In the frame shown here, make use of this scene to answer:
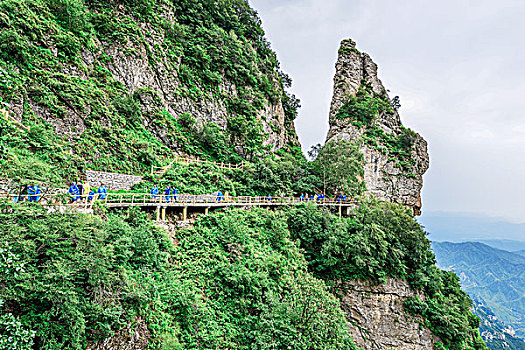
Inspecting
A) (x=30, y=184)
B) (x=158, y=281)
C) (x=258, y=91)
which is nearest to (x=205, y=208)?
(x=158, y=281)

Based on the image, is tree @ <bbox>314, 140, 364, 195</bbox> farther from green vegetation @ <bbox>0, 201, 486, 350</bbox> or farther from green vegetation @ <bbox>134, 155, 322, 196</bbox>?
green vegetation @ <bbox>0, 201, 486, 350</bbox>

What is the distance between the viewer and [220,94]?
33469mm

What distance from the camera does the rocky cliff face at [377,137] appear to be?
36.9 m

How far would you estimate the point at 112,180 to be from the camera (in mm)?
18484

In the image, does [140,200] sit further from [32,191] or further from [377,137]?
[377,137]

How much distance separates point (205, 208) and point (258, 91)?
1036 inches

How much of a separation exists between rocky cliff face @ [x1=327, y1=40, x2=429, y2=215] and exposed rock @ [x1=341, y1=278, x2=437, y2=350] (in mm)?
18391

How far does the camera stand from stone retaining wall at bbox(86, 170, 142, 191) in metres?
17.4

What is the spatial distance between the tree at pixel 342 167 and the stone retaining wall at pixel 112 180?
18.6 meters

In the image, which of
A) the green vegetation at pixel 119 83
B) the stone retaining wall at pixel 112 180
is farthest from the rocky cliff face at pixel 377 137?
the stone retaining wall at pixel 112 180

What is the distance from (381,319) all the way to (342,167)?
1432cm

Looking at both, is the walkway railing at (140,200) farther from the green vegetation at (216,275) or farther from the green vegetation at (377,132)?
the green vegetation at (377,132)

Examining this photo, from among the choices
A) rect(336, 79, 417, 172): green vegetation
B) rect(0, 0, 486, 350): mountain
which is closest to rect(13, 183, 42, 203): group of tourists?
rect(0, 0, 486, 350): mountain

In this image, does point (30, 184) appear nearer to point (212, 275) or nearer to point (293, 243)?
point (212, 275)
